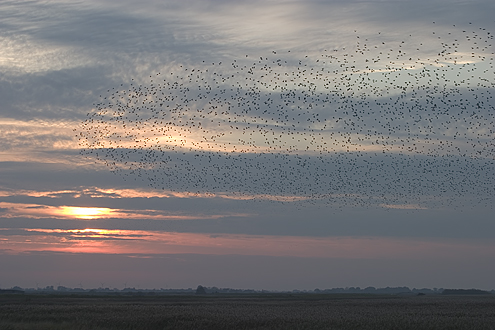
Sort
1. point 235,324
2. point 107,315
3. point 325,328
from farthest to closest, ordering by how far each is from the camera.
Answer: point 107,315, point 235,324, point 325,328

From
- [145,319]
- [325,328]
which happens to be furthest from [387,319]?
[145,319]

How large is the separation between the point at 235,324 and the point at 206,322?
2.22 m

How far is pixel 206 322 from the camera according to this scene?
40656 mm

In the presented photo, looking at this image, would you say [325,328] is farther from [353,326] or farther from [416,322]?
[416,322]

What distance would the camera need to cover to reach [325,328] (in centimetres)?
3694

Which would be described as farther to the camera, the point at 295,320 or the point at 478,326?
the point at 295,320

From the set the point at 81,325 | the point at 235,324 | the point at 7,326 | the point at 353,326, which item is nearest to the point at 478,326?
the point at 353,326

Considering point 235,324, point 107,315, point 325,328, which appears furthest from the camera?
point 107,315

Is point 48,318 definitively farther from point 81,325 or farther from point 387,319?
point 387,319

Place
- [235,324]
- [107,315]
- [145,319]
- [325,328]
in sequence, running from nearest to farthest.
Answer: [325,328] < [235,324] < [145,319] < [107,315]

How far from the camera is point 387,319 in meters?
40.4

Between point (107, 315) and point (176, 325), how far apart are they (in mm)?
8091

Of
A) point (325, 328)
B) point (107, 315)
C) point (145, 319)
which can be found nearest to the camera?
point (325, 328)

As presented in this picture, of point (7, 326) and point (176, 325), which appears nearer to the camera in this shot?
point (7, 326)
